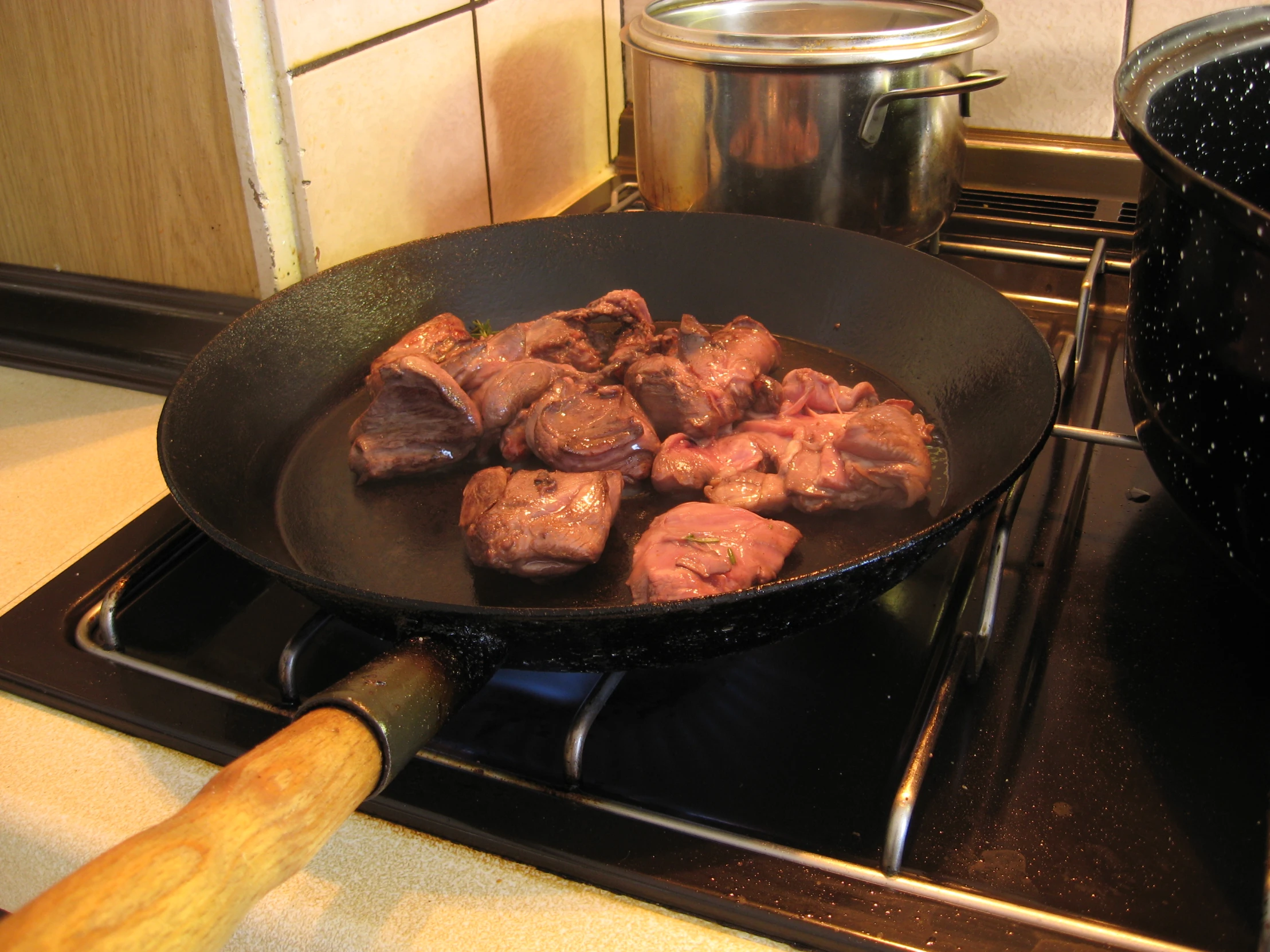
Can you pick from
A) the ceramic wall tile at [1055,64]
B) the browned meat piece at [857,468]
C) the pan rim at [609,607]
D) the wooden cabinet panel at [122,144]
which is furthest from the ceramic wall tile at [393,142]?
the ceramic wall tile at [1055,64]

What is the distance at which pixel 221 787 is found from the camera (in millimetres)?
489

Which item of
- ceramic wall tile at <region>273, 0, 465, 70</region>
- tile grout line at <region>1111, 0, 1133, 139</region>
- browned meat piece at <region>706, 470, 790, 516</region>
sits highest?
ceramic wall tile at <region>273, 0, 465, 70</region>

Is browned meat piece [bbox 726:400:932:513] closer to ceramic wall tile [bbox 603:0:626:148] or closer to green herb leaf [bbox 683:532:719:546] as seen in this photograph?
green herb leaf [bbox 683:532:719:546]

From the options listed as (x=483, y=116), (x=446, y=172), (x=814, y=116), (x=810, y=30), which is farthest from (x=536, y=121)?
(x=814, y=116)

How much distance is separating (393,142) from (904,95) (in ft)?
2.27

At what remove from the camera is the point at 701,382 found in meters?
1.08

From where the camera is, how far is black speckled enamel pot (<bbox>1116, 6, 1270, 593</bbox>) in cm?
63

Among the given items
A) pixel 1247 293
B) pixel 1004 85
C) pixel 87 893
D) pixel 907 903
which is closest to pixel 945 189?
pixel 1004 85

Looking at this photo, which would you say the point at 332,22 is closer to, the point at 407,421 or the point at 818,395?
the point at 407,421

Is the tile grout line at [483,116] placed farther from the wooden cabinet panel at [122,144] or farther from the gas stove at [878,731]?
the gas stove at [878,731]

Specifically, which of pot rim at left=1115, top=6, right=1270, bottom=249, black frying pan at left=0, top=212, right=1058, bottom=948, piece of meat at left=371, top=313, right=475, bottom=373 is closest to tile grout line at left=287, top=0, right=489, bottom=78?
black frying pan at left=0, top=212, right=1058, bottom=948

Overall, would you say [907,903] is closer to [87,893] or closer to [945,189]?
[87,893]

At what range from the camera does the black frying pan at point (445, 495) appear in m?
0.48

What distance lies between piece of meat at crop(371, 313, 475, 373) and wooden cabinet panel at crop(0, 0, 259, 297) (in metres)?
0.28
